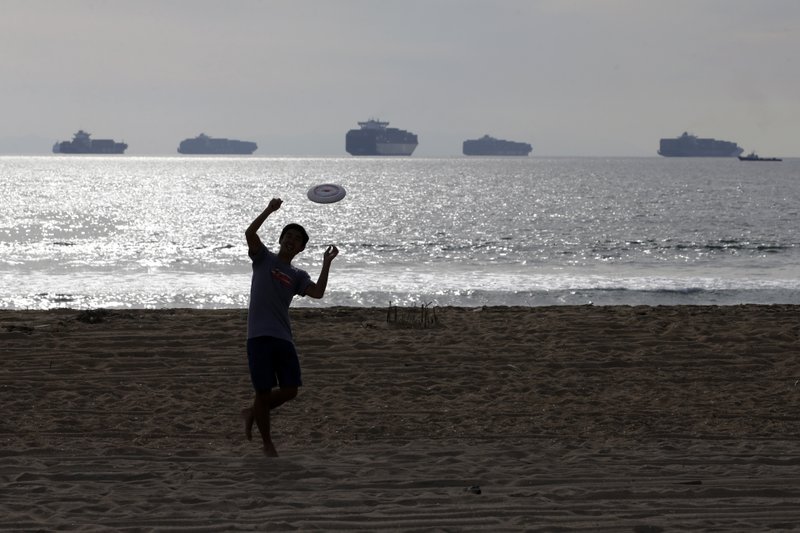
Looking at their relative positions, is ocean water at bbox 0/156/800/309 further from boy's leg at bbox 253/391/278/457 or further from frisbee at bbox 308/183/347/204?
boy's leg at bbox 253/391/278/457

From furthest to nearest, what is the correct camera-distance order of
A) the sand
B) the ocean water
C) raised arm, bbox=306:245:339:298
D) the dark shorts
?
the ocean water, the dark shorts, raised arm, bbox=306:245:339:298, the sand

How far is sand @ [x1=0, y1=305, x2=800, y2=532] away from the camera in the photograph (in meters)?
5.41

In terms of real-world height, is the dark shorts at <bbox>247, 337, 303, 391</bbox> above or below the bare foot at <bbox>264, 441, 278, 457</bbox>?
above

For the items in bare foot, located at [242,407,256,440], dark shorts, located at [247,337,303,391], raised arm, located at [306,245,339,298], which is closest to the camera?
raised arm, located at [306,245,339,298]

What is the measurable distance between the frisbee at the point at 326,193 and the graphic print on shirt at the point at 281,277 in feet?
2.24

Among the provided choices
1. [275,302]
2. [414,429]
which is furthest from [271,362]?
[414,429]

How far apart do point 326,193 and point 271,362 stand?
1.22m

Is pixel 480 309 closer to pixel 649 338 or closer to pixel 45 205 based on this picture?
pixel 649 338

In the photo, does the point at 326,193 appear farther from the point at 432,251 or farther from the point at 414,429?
the point at 432,251

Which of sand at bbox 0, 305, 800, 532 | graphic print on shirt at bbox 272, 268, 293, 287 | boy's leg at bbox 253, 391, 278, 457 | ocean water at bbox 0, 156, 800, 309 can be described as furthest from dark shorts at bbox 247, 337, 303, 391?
ocean water at bbox 0, 156, 800, 309

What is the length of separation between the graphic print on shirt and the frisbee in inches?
26.9

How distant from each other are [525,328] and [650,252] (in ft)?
74.6

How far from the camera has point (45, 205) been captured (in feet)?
213

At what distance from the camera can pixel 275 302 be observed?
632cm
